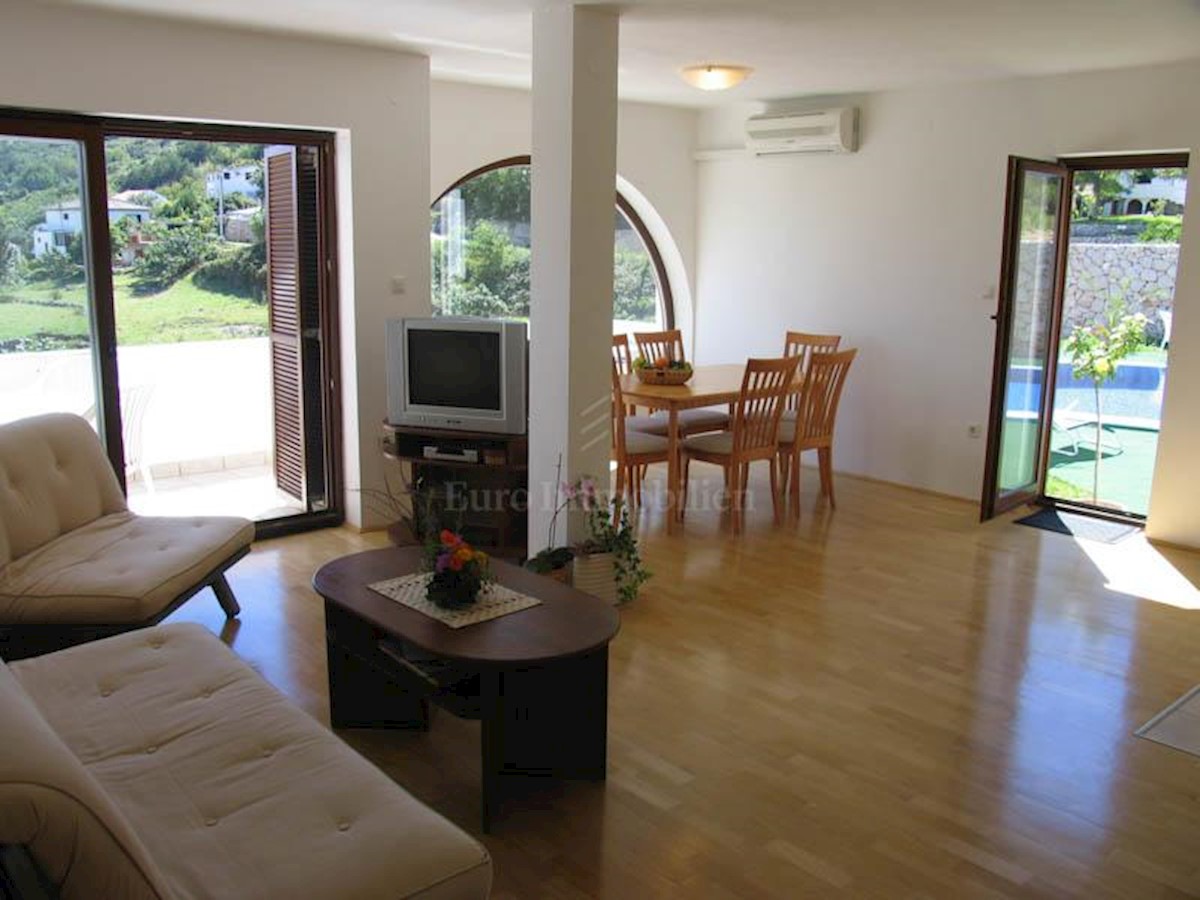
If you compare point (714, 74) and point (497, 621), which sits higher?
point (714, 74)

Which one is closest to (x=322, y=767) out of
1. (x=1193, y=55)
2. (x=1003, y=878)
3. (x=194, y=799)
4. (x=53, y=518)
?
(x=194, y=799)

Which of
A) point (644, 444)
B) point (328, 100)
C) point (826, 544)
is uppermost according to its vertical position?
point (328, 100)

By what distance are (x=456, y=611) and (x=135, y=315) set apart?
2741 mm

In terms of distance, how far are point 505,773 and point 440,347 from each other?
2397mm

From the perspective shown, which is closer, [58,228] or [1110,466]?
[58,228]

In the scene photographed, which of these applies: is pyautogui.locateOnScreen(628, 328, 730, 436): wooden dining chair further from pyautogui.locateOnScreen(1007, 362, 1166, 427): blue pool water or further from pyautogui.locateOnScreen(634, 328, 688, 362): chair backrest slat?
pyautogui.locateOnScreen(1007, 362, 1166, 427): blue pool water

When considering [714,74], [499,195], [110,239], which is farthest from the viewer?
[499,195]

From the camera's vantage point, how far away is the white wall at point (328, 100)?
4.16 meters

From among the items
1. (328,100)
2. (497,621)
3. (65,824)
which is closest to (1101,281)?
(328,100)

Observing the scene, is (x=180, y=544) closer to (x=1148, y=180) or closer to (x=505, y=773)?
(x=505, y=773)

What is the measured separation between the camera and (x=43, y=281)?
4414 millimetres

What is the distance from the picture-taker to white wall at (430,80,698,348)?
6.04m

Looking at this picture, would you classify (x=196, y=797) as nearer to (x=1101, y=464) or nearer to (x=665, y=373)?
(x=665, y=373)

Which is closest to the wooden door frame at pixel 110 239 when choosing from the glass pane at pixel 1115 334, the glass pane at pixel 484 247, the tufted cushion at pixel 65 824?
the glass pane at pixel 484 247
